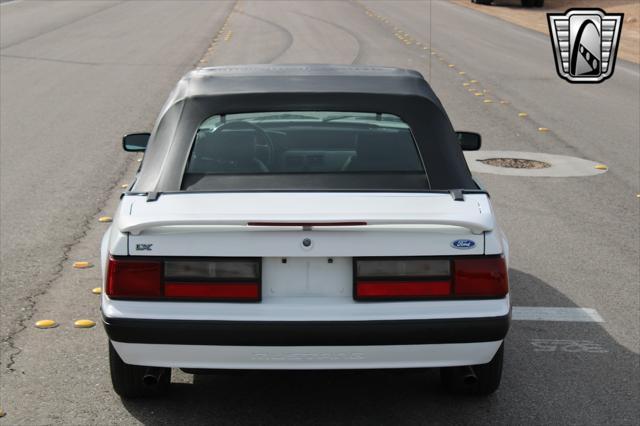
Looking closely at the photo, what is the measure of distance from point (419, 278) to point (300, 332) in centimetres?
53

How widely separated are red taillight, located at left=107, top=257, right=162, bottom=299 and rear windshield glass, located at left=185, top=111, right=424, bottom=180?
0.70 metres

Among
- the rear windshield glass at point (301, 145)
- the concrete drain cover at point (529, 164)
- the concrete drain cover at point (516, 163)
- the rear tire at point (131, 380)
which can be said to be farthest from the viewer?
the concrete drain cover at point (516, 163)

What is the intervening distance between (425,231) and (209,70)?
1.84m

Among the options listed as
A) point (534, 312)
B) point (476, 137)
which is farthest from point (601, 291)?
point (476, 137)

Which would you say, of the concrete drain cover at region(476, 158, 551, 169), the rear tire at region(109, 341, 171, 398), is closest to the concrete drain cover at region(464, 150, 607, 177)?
the concrete drain cover at region(476, 158, 551, 169)

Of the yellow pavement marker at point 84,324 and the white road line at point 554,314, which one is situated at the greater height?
the yellow pavement marker at point 84,324

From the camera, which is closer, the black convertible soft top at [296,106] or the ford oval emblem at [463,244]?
the ford oval emblem at [463,244]

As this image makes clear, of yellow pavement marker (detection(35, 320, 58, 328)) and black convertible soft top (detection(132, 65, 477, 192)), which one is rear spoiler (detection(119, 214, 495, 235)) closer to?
black convertible soft top (detection(132, 65, 477, 192))

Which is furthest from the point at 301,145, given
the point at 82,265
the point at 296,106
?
the point at 82,265

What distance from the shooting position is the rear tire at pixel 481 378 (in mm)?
5035

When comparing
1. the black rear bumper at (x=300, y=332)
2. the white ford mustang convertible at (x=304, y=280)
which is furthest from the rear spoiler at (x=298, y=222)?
the black rear bumper at (x=300, y=332)

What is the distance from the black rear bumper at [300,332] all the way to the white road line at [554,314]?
2129 millimetres

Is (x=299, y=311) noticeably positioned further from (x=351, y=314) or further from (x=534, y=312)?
(x=534, y=312)

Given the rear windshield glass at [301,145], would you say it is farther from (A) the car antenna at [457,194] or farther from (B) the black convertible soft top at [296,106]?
(A) the car antenna at [457,194]
